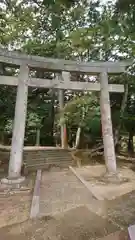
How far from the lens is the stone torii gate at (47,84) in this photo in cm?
635

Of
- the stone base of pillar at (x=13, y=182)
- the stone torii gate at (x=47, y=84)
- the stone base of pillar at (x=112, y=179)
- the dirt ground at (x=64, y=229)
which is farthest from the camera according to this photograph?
the stone base of pillar at (x=112, y=179)

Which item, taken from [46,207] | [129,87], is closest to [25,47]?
[129,87]

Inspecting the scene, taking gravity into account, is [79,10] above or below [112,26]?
above

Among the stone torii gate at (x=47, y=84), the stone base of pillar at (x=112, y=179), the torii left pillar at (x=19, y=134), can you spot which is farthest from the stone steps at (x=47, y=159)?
the stone base of pillar at (x=112, y=179)

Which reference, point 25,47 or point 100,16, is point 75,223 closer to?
point 100,16

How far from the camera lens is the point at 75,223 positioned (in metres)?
3.71

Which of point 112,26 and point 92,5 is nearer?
point 112,26

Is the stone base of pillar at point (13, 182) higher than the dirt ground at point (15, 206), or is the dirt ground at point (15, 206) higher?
the stone base of pillar at point (13, 182)

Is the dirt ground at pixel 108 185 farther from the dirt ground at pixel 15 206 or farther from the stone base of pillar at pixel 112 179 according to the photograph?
the dirt ground at pixel 15 206

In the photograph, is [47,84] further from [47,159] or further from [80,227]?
[80,227]

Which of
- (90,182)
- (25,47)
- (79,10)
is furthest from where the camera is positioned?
(25,47)

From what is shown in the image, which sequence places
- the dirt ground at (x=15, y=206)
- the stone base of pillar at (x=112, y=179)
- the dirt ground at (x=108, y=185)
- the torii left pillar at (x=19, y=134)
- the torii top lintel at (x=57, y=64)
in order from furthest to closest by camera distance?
the stone base of pillar at (x=112, y=179)
the torii top lintel at (x=57, y=64)
the torii left pillar at (x=19, y=134)
the dirt ground at (x=108, y=185)
the dirt ground at (x=15, y=206)

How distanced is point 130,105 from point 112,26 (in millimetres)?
10763

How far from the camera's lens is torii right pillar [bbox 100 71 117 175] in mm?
7145
